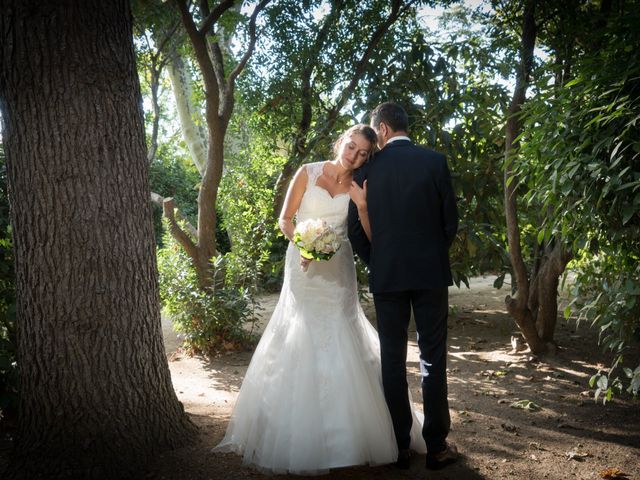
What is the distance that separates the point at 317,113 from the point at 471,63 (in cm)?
213

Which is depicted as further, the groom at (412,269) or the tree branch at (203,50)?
the tree branch at (203,50)

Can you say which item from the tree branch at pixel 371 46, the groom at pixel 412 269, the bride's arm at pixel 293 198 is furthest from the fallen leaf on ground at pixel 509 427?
the tree branch at pixel 371 46

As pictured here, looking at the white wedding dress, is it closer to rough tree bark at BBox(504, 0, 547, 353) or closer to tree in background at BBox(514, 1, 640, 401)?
tree in background at BBox(514, 1, 640, 401)

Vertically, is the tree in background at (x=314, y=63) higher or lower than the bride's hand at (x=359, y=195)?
higher

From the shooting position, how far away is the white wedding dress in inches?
128

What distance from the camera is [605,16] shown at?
184 inches

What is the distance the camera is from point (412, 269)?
10.7 ft

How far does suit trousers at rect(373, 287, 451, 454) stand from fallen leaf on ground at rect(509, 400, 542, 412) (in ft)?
4.52

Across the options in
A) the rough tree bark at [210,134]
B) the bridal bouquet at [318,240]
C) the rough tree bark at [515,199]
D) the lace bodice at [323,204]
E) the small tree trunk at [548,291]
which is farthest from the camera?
the rough tree bark at [210,134]

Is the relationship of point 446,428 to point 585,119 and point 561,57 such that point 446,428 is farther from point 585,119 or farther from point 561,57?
point 561,57

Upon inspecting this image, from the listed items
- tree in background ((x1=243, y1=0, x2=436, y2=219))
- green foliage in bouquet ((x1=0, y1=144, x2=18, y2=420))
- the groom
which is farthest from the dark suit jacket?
tree in background ((x1=243, y1=0, x2=436, y2=219))

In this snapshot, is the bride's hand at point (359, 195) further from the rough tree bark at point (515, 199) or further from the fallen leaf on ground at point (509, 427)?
the rough tree bark at point (515, 199)

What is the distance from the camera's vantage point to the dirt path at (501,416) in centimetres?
329

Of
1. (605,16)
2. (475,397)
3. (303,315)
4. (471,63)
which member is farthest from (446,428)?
(471,63)
